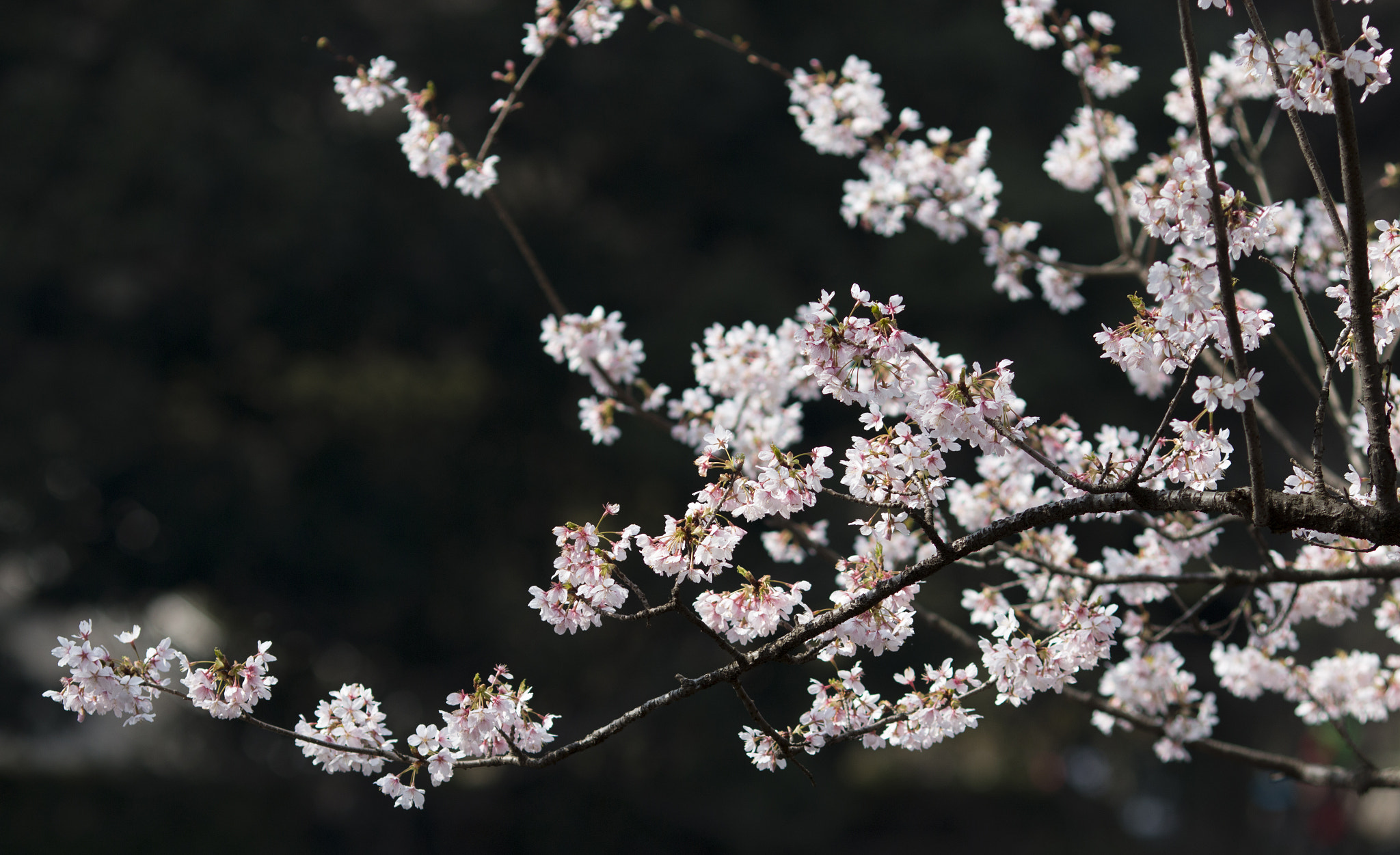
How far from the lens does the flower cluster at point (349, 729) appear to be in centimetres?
161

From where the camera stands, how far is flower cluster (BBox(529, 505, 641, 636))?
1418 millimetres

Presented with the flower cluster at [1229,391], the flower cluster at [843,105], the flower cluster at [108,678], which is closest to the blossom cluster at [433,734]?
the flower cluster at [108,678]

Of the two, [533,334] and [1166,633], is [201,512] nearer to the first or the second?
[533,334]

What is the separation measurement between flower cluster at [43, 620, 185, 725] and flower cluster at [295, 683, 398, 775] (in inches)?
8.3

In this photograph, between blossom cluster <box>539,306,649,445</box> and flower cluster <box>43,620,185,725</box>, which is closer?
flower cluster <box>43,620,185,725</box>

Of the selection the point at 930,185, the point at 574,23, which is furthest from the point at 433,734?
the point at 930,185

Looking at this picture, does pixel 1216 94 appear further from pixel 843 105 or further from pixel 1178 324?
pixel 1178 324

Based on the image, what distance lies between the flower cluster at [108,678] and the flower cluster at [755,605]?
746 millimetres

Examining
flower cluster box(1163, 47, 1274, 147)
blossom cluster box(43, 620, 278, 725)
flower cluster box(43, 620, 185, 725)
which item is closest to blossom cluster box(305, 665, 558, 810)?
blossom cluster box(43, 620, 278, 725)

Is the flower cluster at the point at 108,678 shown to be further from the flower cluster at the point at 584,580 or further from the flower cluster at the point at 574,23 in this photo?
the flower cluster at the point at 574,23

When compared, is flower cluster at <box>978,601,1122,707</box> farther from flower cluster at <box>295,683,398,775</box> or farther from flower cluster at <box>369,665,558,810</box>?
flower cluster at <box>295,683,398,775</box>

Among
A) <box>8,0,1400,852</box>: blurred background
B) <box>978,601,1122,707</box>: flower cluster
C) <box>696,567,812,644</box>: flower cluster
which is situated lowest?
<box>978,601,1122,707</box>: flower cluster

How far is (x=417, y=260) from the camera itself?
7.95 metres

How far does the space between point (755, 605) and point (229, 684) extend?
30.7 inches
